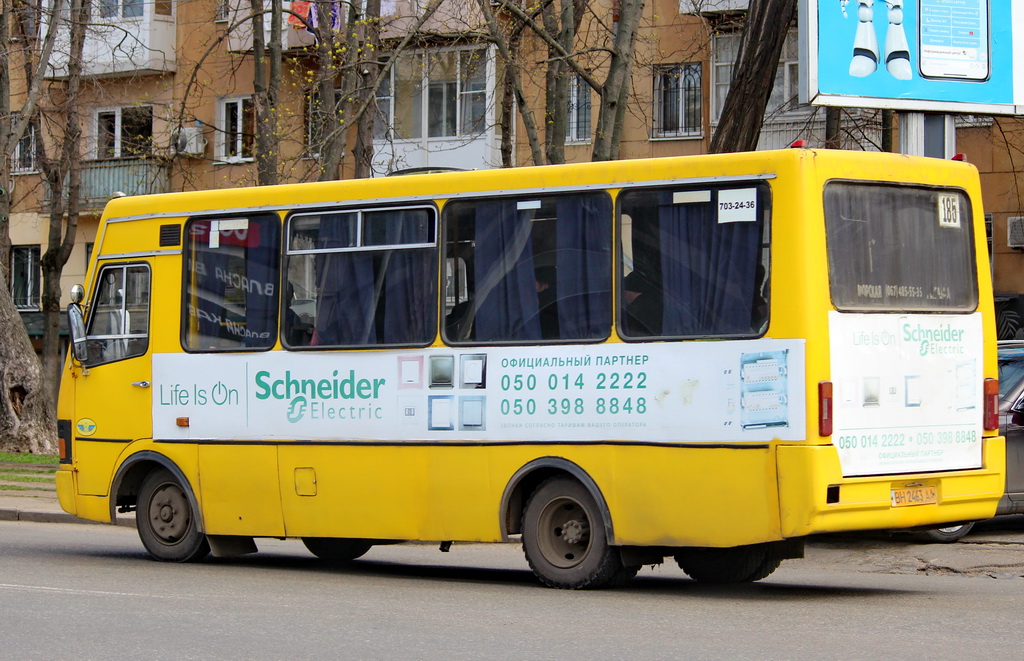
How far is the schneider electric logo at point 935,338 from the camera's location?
10.3m

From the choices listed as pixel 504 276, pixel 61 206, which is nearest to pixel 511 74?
pixel 504 276

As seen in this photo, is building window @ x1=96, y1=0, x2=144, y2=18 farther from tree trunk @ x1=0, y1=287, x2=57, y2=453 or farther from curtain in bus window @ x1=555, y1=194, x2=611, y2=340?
curtain in bus window @ x1=555, y1=194, x2=611, y2=340

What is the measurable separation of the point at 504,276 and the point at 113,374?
403 centimetres

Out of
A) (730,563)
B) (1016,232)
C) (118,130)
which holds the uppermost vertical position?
(118,130)

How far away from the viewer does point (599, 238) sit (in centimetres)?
1069

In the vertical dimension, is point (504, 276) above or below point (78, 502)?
above

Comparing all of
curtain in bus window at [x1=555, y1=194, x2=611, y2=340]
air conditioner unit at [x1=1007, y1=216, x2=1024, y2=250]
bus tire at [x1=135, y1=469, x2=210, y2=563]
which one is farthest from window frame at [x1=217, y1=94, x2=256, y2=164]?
curtain in bus window at [x1=555, y1=194, x2=611, y2=340]

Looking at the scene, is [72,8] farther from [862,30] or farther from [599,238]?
[599,238]

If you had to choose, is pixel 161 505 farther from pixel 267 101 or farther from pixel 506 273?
pixel 267 101

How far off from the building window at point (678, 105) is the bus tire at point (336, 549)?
18.7 metres

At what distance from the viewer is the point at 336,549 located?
44.1 ft

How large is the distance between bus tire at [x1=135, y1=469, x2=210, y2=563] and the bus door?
39 centimetres

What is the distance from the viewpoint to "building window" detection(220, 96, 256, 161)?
3444 centimetres

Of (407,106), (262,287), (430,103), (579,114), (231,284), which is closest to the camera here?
(262,287)
